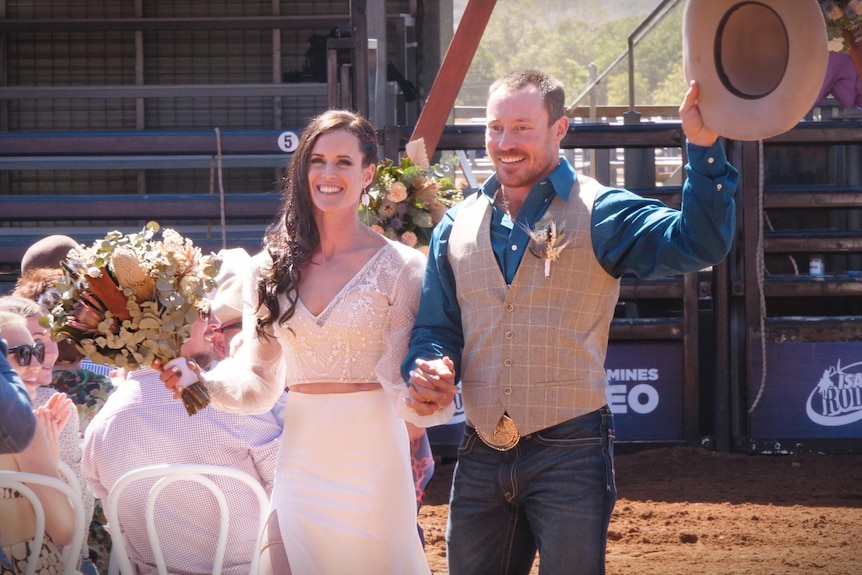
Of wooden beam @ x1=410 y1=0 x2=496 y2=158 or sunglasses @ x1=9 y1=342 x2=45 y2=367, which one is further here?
wooden beam @ x1=410 y1=0 x2=496 y2=158

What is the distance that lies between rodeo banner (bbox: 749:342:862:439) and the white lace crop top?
14.9ft

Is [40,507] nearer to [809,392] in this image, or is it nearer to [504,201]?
[504,201]

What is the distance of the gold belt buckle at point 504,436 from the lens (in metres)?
3.09

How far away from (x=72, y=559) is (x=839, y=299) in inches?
267

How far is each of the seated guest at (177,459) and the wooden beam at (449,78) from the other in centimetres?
291

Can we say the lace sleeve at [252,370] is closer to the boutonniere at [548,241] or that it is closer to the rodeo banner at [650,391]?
the boutonniere at [548,241]

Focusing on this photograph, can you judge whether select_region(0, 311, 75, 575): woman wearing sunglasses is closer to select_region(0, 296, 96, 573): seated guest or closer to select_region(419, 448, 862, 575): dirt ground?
select_region(0, 296, 96, 573): seated guest

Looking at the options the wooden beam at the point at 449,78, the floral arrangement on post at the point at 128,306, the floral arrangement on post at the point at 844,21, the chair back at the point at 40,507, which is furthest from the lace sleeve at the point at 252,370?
the wooden beam at the point at 449,78

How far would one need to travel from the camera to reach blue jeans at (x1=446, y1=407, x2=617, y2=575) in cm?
299

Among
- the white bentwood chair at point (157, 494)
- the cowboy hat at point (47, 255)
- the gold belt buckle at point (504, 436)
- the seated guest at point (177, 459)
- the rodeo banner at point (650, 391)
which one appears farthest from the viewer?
the rodeo banner at point (650, 391)

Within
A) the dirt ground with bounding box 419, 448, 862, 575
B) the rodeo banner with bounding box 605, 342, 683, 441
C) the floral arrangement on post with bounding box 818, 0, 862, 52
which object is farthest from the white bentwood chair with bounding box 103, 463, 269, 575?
the rodeo banner with bounding box 605, 342, 683, 441

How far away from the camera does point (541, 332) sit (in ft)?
10.2

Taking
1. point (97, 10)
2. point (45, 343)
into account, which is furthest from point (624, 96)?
point (45, 343)

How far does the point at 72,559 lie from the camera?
11.1 feet
